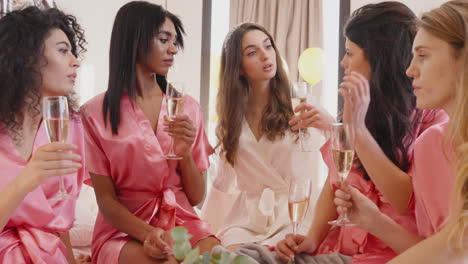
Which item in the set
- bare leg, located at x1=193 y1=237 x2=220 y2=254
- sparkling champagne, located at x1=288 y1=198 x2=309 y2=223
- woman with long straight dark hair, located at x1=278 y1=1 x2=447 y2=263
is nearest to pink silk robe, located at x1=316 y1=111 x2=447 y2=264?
woman with long straight dark hair, located at x1=278 y1=1 x2=447 y2=263

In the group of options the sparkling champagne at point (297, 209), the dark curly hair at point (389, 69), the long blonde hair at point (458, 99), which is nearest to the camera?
the long blonde hair at point (458, 99)

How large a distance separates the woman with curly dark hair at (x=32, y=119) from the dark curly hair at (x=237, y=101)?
1114 millimetres

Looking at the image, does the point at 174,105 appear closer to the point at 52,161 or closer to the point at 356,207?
the point at 52,161

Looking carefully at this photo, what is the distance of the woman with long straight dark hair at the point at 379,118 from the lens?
2.29 metres

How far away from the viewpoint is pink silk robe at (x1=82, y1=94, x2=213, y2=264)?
8.86 ft

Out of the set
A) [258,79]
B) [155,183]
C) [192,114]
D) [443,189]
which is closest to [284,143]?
[258,79]

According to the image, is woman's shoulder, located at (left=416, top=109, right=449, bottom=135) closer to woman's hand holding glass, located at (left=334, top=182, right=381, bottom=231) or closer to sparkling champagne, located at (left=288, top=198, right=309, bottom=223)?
woman's hand holding glass, located at (left=334, top=182, right=381, bottom=231)

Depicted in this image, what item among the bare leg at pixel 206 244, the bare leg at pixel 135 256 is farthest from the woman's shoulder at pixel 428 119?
the bare leg at pixel 135 256

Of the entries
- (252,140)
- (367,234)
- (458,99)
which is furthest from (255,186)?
(458,99)

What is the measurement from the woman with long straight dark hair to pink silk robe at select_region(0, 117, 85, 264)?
85 centimetres

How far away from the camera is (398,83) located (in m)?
2.38

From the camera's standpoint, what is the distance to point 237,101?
11.3 ft

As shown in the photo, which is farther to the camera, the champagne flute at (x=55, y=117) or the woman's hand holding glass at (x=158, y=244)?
the woman's hand holding glass at (x=158, y=244)

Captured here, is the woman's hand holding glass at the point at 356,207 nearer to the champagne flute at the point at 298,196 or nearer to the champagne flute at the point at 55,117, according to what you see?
the champagne flute at the point at 298,196
